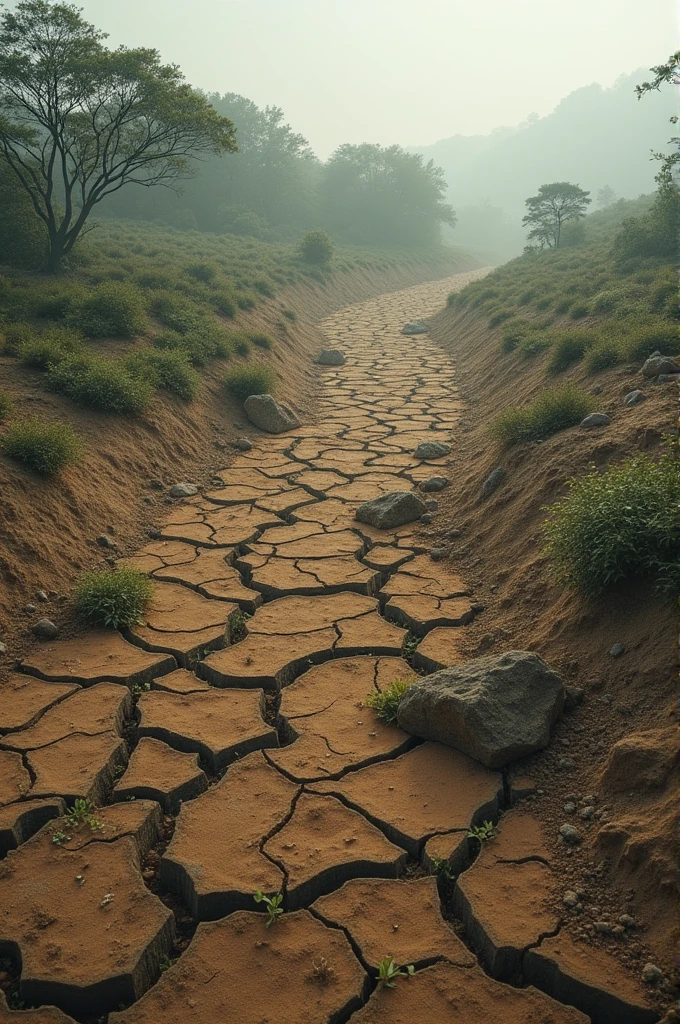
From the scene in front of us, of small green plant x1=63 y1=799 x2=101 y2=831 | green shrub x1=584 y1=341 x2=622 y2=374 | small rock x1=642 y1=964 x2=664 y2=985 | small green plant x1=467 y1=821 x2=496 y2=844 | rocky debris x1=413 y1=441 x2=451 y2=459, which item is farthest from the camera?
rocky debris x1=413 y1=441 x2=451 y2=459

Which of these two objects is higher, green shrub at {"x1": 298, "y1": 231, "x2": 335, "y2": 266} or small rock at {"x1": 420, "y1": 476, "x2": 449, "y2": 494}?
green shrub at {"x1": 298, "y1": 231, "x2": 335, "y2": 266}

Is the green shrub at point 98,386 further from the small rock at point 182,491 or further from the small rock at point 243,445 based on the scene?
the small rock at point 243,445

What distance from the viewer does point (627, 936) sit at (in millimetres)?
2168

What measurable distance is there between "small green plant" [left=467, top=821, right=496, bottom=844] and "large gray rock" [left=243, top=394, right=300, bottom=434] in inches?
256

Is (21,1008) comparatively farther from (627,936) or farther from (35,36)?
(35,36)

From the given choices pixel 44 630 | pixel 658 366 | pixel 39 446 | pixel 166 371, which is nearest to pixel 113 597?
pixel 44 630

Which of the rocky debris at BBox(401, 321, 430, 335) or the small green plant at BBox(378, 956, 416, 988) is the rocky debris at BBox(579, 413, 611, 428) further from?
the rocky debris at BBox(401, 321, 430, 335)

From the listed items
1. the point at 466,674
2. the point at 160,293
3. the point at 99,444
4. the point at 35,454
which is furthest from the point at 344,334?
the point at 466,674

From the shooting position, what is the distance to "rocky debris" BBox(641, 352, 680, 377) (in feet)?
18.4

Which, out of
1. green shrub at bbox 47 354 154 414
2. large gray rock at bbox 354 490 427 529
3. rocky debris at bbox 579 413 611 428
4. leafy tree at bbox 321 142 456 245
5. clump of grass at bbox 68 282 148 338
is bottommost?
large gray rock at bbox 354 490 427 529

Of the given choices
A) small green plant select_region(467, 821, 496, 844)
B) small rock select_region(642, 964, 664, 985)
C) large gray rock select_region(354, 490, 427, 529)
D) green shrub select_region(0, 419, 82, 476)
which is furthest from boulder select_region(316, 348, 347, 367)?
small rock select_region(642, 964, 664, 985)

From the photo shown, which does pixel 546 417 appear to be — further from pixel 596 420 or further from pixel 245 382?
pixel 245 382

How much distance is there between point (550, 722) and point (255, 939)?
4.86 ft

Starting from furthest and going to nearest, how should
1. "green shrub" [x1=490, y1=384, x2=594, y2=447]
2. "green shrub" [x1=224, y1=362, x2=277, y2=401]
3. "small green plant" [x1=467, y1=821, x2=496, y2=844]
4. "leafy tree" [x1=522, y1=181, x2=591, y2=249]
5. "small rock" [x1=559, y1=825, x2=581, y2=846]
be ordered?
1. "leafy tree" [x1=522, y1=181, x2=591, y2=249]
2. "green shrub" [x1=224, y1=362, x2=277, y2=401]
3. "green shrub" [x1=490, y1=384, x2=594, y2=447]
4. "small green plant" [x1=467, y1=821, x2=496, y2=844]
5. "small rock" [x1=559, y1=825, x2=581, y2=846]
